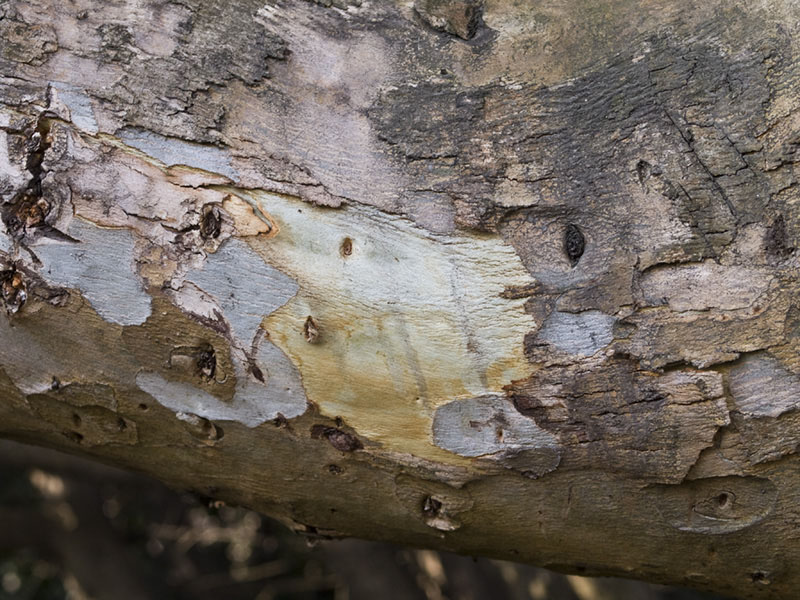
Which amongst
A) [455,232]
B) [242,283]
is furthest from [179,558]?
[455,232]

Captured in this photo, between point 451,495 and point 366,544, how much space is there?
81.6 inches

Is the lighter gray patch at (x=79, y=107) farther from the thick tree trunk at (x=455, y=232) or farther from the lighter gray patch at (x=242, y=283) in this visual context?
the lighter gray patch at (x=242, y=283)

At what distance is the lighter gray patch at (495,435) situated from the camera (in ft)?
3.36

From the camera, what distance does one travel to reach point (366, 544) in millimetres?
3068

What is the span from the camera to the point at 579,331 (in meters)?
0.97

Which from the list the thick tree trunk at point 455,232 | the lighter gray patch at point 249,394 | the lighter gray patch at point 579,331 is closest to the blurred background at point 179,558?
the lighter gray patch at point 249,394

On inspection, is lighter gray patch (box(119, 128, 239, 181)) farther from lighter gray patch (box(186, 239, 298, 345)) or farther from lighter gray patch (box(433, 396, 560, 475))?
lighter gray patch (box(433, 396, 560, 475))

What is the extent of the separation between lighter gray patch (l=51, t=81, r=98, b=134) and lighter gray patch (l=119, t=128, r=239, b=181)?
0.04 m

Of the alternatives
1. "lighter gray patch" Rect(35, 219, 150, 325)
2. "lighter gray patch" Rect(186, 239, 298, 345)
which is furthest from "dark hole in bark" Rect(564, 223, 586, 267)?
"lighter gray patch" Rect(35, 219, 150, 325)

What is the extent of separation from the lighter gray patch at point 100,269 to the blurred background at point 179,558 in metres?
1.80

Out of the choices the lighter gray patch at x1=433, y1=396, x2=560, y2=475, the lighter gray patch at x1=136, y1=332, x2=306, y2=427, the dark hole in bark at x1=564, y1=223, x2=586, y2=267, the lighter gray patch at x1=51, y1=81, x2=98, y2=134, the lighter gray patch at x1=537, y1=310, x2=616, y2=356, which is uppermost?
the dark hole in bark at x1=564, y1=223, x2=586, y2=267

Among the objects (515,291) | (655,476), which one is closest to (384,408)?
(515,291)

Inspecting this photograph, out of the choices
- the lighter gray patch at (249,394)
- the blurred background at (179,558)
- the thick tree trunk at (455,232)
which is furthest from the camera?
the blurred background at (179,558)

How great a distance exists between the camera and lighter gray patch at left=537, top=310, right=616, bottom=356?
962 mm
